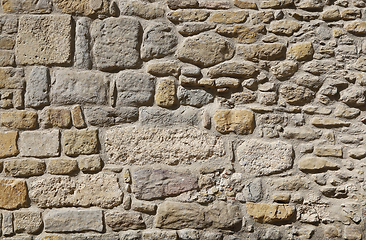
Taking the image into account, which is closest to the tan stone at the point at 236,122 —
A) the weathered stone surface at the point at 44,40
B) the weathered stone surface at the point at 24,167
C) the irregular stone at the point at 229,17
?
the irregular stone at the point at 229,17

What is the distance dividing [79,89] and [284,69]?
1.34 metres

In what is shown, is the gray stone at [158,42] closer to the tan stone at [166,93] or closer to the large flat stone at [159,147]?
the tan stone at [166,93]

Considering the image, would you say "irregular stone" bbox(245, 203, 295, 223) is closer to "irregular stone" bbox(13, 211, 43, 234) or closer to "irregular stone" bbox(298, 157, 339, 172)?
"irregular stone" bbox(298, 157, 339, 172)

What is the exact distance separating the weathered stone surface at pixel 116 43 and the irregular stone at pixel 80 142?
44 cm

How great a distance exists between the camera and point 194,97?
194 cm

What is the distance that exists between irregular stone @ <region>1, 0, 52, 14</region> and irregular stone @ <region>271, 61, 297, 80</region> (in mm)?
1543

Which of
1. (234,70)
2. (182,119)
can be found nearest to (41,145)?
(182,119)

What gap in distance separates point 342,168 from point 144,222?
1299 mm

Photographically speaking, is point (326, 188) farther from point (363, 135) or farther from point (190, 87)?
point (190, 87)

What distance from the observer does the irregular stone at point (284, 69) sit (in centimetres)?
194

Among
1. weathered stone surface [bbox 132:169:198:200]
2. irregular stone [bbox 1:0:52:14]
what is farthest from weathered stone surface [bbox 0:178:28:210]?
irregular stone [bbox 1:0:52:14]

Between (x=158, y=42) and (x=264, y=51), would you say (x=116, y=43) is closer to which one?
(x=158, y=42)

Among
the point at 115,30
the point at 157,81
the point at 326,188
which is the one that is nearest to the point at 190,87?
the point at 157,81

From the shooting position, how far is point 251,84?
1.93m
